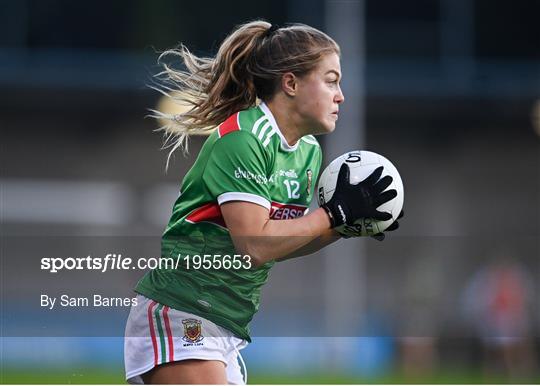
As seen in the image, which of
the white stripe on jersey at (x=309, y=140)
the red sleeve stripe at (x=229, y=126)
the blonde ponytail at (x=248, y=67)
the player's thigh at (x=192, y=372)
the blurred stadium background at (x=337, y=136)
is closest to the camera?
the player's thigh at (x=192, y=372)

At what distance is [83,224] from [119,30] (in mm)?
3453

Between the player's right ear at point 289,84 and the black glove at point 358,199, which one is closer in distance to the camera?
the black glove at point 358,199

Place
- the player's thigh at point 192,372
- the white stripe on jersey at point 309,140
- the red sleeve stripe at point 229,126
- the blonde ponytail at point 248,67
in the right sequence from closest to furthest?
the player's thigh at point 192,372 → the red sleeve stripe at point 229,126 → the blonde ponytail at point 248,67 → the white stripe on jersey at point 309,140

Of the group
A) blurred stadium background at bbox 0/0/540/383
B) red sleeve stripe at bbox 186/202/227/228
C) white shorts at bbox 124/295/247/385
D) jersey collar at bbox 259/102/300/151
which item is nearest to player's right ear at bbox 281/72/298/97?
jersey collar at bbox 259/102/300/151

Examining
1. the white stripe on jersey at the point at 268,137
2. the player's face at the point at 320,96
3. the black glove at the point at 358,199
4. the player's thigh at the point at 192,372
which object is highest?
the player's face at the point at 320,96

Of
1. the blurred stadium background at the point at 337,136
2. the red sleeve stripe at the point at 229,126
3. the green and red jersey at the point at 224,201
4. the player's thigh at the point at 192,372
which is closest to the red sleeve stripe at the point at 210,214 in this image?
the green and red jersey at the point at 224,201

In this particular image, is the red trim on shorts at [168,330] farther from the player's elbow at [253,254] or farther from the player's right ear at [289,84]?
the player's right ear at [289,84]

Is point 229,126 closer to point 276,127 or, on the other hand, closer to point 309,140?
point 276,127

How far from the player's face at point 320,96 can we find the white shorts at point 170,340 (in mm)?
874

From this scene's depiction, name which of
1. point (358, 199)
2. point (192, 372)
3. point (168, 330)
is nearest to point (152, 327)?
point (168, 330)

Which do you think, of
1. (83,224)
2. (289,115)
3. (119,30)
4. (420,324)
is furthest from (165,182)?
(289,115)

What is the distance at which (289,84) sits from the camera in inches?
156

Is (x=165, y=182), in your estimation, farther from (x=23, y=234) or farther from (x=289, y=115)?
(x=289, y=115)

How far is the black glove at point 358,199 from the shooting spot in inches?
151
